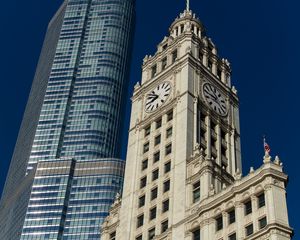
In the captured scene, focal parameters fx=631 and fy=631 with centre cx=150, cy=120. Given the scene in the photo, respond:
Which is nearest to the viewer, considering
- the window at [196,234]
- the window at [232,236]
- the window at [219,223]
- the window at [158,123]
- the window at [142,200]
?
the window at [232,236]

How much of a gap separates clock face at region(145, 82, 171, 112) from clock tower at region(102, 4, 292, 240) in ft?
0.70

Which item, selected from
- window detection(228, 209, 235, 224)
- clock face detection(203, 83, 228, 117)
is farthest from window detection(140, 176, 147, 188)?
window detection(228, 209, 235, 224)

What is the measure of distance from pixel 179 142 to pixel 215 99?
57.6ft

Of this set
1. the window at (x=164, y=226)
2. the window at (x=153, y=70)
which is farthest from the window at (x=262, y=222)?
the window at (x=153, y=70)

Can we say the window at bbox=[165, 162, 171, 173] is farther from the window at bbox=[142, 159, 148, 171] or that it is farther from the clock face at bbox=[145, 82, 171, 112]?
the clock face at bbox=[145, 82, 171, 112]

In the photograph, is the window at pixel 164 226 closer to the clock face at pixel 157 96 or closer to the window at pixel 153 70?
the clock face at pixel 157 96

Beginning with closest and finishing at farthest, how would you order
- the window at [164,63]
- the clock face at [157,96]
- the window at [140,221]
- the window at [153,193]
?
the window at [140,221] < the window at [153,193] < the clock face at [157,96] < the window at [164,63]

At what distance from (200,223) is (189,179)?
9615 mm

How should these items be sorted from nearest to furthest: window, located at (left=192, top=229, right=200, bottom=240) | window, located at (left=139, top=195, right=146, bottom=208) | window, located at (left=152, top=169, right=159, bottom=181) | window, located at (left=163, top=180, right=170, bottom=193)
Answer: window, located at (left=192, top=229, right=200, bottom=240) → window, located at (left=163, top=180, right=170, bottom=193) → window, located at (left=139, top=195, right=146, bottom=208) → window, located at (left=152, top=169, right=159, bottom=181)

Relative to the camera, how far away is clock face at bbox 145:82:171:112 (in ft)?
361

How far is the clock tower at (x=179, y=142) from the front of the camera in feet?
293

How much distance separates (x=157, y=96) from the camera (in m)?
112

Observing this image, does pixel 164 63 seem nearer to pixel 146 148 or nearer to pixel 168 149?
pixel 146 148

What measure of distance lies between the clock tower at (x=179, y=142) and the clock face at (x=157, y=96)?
0.70 ft
